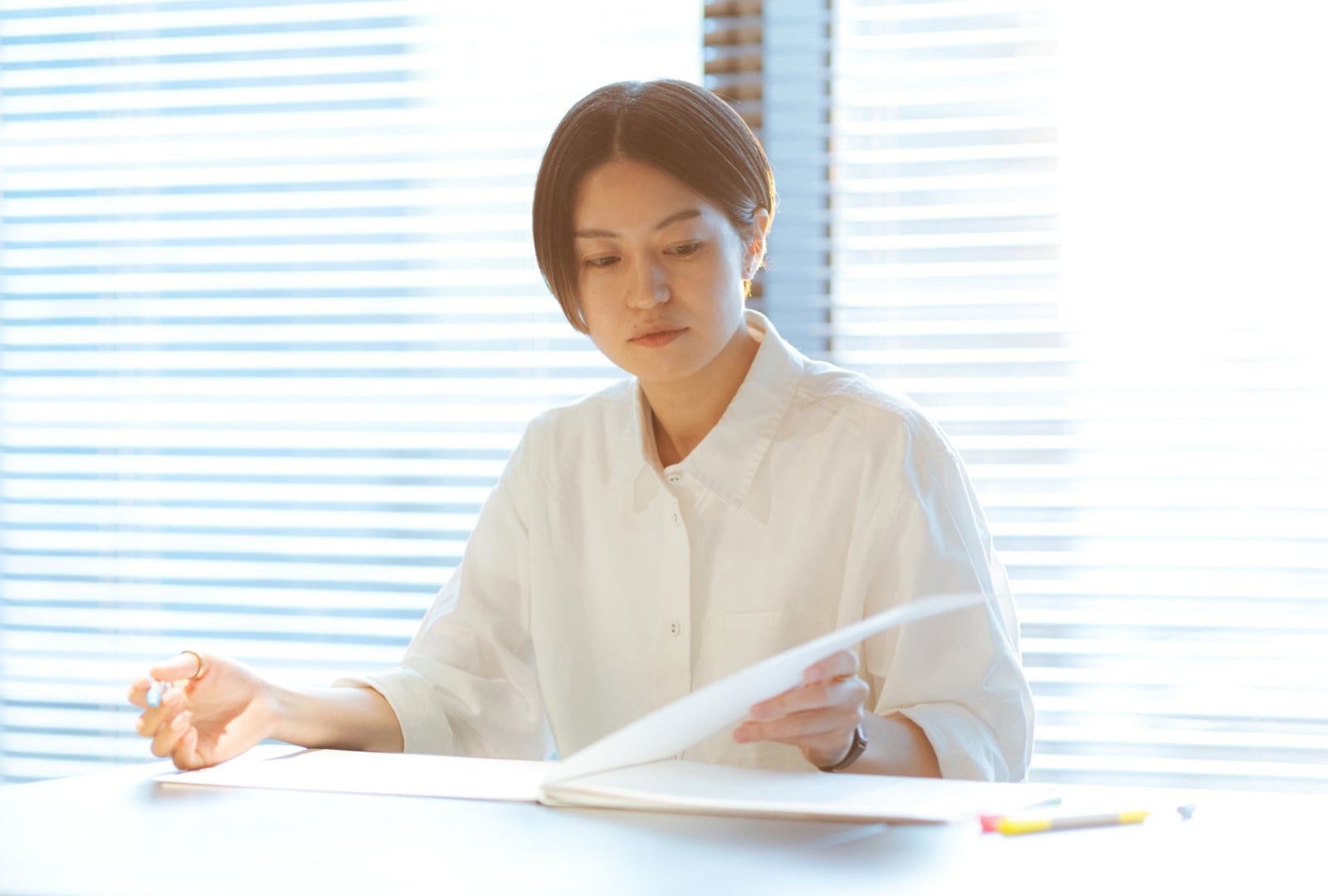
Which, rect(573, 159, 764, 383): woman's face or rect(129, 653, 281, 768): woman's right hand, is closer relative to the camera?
rect(129, 653, 281, 768): woman's right hand

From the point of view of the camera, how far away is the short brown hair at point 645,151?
4.09 ft

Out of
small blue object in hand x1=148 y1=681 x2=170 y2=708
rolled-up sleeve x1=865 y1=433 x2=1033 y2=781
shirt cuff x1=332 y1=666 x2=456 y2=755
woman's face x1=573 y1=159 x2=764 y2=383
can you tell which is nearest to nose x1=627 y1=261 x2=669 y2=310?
woman's face x1=573 y1=159 x2=764 y2=383

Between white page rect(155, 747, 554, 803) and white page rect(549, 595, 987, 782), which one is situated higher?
white page rect(549, 595, 987, 782)

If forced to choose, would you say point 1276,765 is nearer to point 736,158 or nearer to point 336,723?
point 736,158

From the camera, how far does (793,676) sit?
2.52 ft

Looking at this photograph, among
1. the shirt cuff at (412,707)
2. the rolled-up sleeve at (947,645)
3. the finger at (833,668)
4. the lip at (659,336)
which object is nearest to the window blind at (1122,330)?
the rolled-up sleeve at (947,645)

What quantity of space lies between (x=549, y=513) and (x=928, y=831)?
2.48 ft

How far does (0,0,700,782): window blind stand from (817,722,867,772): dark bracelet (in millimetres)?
1067

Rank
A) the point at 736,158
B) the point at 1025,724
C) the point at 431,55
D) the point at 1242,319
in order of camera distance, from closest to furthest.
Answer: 1. the point at 1025,724
2. the point at 736,158
3. the point at 1242,319
4. the point at 431,55

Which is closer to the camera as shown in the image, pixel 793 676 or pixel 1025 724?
pixel 793 676

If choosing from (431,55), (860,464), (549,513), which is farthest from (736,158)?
(431,55)

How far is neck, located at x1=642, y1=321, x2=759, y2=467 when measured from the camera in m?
1.40

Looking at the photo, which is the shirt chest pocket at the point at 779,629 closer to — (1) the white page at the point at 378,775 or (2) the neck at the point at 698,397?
(2) the neck at the point at 698,397

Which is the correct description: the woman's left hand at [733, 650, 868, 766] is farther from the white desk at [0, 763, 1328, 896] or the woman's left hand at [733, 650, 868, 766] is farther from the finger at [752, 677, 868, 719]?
the white desk at [0, 763, 1328, 896]
